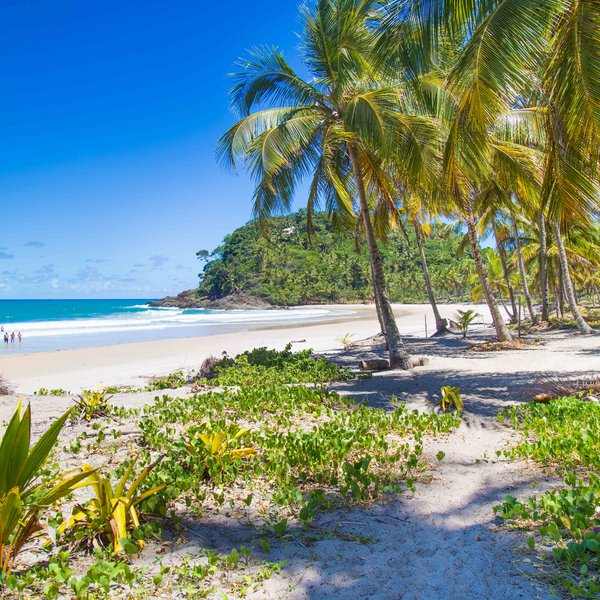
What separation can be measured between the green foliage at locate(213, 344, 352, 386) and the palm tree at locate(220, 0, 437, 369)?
5.49 ft

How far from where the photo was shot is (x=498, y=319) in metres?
13.1

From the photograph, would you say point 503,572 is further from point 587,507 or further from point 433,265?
point 433,265

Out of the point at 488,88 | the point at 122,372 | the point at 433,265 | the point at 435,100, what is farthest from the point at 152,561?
the point at 433,265

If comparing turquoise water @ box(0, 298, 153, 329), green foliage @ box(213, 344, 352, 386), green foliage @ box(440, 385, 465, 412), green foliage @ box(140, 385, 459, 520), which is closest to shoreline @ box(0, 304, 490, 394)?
green foliage @ box(213, 344, 352, 386)

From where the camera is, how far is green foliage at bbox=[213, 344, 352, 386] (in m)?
9.09

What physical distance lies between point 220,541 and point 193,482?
2.46 feet

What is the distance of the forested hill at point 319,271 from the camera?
89000 mm

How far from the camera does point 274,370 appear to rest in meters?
10.0

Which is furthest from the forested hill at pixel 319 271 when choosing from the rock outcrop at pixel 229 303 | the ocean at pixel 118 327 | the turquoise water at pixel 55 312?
the ocean at pixel 118 327

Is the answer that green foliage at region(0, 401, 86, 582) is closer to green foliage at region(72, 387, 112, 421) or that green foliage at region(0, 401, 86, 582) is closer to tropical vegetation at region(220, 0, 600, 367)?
green foliage at region(72, 387, 112, 421)

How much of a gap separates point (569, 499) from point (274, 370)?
24.5 feet

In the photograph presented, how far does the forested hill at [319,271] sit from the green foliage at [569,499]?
7621 centimetres

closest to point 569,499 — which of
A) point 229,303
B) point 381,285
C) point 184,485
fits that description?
point 184,485

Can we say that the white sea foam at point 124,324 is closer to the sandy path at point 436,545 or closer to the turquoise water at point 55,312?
the turquoise water at point 55,312
